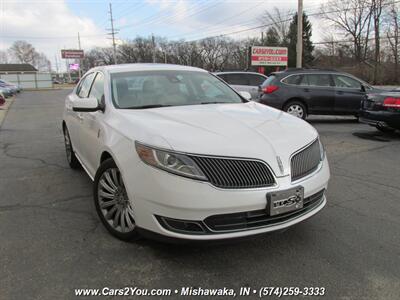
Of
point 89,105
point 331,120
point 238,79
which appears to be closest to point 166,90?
point 89,105

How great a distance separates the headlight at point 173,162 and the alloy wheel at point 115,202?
501 millimetres

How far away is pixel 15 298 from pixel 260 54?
2916 cm

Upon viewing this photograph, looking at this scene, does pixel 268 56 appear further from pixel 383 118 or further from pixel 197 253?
pixel 197 253

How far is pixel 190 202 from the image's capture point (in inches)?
102

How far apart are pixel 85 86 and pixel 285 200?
3.65m

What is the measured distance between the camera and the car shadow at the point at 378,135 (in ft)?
27.4

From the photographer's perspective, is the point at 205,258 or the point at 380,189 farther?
the point at 380,189

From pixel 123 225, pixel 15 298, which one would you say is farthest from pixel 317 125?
pixel 15 298

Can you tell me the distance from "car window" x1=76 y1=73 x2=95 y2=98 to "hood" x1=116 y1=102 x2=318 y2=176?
1707 millimetres

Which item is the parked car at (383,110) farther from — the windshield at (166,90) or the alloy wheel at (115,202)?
the alloy wheel at (115,202)

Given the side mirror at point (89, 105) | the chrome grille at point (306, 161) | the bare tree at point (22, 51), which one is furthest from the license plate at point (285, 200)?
the bare tree at point (22, 51)

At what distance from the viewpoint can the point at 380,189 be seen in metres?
4.78

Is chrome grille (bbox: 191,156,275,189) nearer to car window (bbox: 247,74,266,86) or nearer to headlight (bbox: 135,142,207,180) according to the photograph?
headlight (bbox: 135,142,207,180)

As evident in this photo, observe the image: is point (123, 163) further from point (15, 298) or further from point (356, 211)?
point (356, 211)
